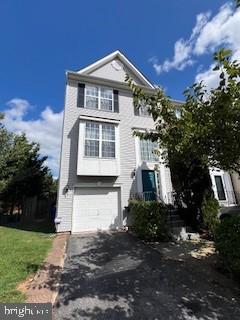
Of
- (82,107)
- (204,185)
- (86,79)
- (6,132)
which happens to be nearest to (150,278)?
(204,185)

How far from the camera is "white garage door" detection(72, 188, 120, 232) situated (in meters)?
11.5

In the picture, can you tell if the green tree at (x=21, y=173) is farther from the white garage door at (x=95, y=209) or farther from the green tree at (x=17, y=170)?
the white garage door at (x=95, y=209)

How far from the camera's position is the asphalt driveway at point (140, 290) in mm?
3701

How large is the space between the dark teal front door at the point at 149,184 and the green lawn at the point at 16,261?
21.9ft

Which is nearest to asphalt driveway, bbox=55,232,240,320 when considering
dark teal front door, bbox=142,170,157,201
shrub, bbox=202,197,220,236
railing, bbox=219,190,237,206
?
shrub, bbox=202,197,220,236

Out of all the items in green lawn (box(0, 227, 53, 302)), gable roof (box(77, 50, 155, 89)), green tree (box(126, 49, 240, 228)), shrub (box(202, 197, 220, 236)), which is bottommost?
green lawn (box(0, 227, 53, 302))

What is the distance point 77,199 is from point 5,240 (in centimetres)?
423

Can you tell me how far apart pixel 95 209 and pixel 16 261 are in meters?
6.25

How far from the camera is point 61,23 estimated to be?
378 inches

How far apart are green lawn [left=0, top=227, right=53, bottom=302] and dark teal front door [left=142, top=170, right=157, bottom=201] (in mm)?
6660

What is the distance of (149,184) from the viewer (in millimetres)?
13375

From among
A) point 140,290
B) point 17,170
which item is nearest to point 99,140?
point 17,170

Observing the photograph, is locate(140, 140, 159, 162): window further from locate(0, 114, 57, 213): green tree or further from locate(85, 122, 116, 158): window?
locate(0, 114, 57, 213): green tree

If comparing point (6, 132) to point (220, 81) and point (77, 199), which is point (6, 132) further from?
point (220, 81)
